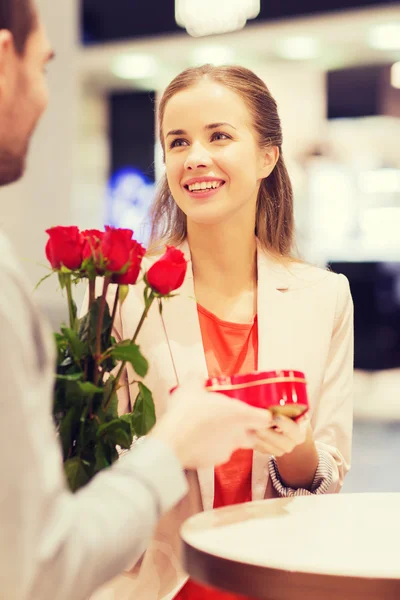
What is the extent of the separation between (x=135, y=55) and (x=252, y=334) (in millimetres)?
6952

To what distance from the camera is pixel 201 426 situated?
1.06 meters

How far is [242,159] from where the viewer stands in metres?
1.93

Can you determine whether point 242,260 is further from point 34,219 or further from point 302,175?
point 34,219

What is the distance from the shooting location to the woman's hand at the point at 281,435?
53.0 inches

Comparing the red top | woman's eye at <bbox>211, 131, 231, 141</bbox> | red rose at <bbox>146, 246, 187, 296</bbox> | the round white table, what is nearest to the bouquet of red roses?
red rose at <bbox>146, 246, 187, 296</bbox>

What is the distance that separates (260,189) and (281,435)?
1.00 m

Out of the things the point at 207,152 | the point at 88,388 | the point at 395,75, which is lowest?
the point at 88,388

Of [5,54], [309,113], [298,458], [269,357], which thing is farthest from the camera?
[309,113]

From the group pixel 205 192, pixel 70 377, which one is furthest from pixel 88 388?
pixel 205 192

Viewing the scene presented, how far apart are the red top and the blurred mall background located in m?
5.05

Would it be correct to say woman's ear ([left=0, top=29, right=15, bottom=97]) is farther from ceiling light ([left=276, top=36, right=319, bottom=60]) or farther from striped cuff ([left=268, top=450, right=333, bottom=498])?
ceiling light ([left=276, top=36, right=319, bottom=60])

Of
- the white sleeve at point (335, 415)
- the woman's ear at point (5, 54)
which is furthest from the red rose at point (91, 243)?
the white sleeve at point (335, 415)

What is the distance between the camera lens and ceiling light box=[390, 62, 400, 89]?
7.75 meters

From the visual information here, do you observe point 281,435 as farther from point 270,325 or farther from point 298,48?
point 298,48
